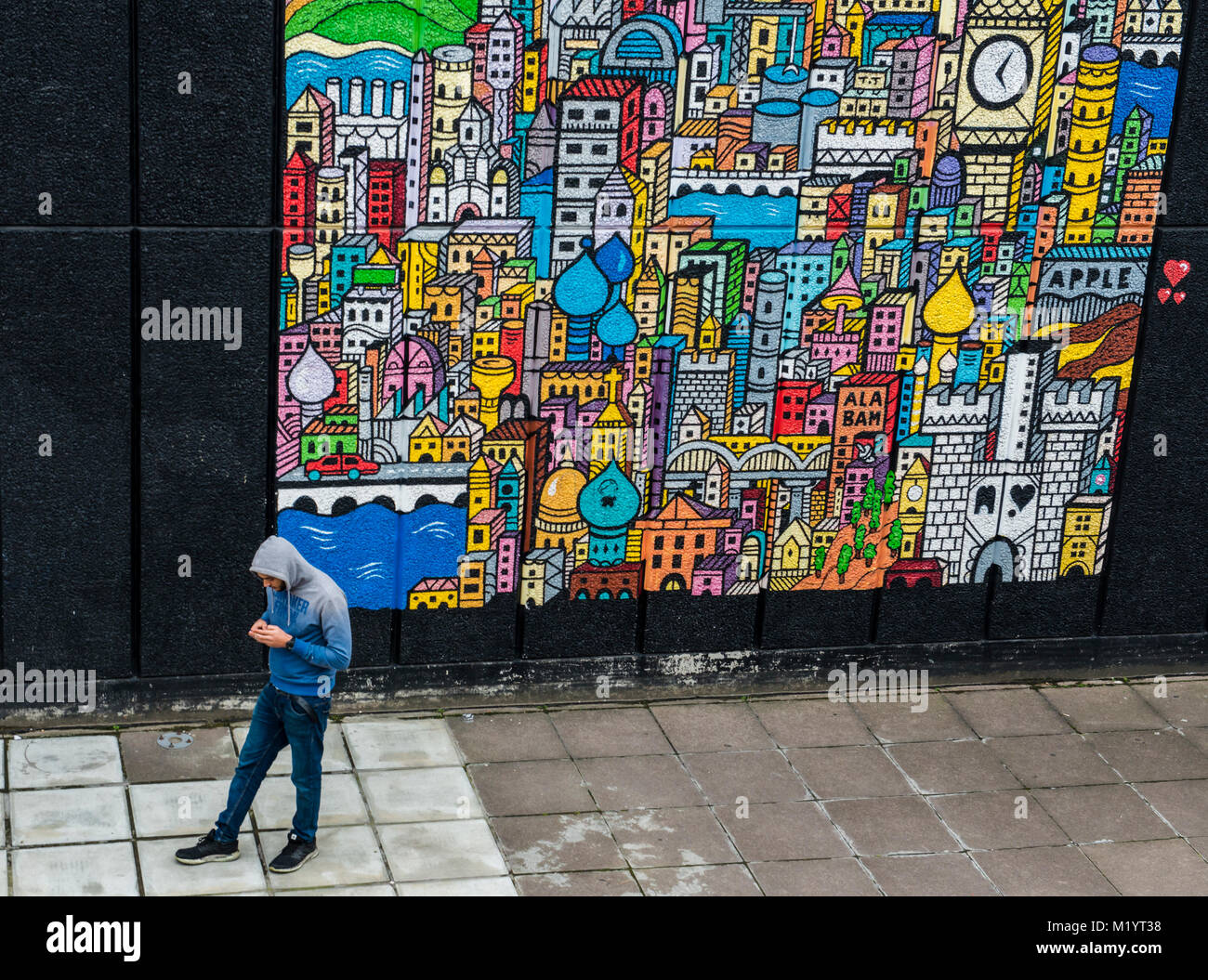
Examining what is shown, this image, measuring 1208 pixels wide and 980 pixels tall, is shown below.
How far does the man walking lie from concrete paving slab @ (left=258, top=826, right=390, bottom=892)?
0.22 feet

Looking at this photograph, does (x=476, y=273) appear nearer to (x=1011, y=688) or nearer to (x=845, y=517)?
(x=845, y=517)

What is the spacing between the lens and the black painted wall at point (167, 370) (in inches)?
324

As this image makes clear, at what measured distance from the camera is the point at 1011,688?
33.9ft

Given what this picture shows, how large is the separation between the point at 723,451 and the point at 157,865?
3954 millimetres

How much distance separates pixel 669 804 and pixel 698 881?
76cm

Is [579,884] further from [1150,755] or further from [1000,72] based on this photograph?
[1000,72]

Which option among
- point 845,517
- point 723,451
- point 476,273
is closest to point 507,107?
point 476,273

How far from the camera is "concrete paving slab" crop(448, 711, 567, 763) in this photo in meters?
9.10

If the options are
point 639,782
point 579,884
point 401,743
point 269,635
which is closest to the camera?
point 269,635

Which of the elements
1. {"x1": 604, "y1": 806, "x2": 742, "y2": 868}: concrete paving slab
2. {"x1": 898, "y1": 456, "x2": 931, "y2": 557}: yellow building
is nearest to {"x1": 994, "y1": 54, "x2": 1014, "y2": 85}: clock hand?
{"x1": 898, "y1": 456, "x2": 931, "y2": 557}: yellow building

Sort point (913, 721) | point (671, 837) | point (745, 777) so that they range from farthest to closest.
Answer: point (913, 721) → point (745, 777) → point (671, 837)

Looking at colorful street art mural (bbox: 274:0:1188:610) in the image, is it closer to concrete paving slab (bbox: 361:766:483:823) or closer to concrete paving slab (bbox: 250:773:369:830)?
concrete paving slab (bbox: 361:766:483:823)

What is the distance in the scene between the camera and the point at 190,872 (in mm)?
7656

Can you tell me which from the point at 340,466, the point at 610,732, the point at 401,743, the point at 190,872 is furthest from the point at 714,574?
the point at 190,872
